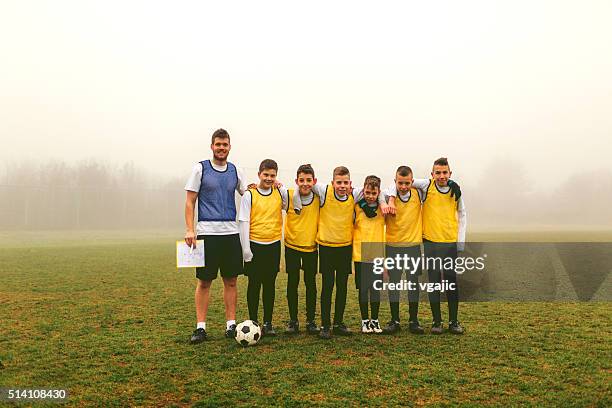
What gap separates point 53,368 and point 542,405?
4620mm

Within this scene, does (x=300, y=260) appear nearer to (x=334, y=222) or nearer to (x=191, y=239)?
(x=334, y=222)

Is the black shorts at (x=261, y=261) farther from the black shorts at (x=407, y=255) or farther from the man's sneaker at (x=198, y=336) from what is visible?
the black shorts at (x=407, y=255)

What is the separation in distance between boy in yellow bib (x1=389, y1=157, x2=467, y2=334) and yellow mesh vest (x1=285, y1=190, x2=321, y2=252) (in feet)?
4.41

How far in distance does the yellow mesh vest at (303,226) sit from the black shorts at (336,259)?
17 centimetres

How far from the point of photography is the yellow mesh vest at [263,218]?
5879 mm

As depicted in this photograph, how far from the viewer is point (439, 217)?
19.9 ft

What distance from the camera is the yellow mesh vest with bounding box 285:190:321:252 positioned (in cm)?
596

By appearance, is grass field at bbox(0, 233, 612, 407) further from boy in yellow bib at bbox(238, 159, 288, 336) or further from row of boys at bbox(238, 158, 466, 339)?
boy in yellow bib at bbox(238, 159, 288, 336)

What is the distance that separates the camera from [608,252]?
61.1 ft

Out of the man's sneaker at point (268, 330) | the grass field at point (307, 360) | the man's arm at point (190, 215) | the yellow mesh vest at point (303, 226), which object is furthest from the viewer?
the man's sneaker at point (268, 330)

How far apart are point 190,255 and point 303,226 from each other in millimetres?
1402

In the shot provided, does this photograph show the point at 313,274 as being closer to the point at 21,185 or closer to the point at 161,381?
the point at 161,381

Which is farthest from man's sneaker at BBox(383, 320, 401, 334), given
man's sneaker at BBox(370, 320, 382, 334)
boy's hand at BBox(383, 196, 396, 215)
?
boy's hand at BBox(383, 196, 396, 215)

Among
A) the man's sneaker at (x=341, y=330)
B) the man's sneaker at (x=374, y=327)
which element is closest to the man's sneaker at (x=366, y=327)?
the man's sneaker at (x=374, y=327)
